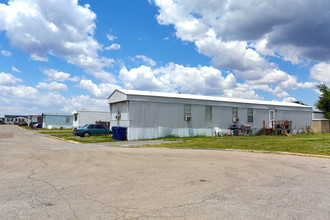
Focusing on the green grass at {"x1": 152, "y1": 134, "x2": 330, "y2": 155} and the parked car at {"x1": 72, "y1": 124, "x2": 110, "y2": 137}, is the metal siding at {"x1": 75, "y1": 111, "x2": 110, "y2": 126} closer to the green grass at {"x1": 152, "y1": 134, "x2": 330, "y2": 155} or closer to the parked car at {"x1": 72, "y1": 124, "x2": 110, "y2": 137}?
the parked car at {"x1": 72, "y1": 124, "x2": 110, "y2": 137}

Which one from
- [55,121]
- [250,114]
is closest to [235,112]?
[250,114]

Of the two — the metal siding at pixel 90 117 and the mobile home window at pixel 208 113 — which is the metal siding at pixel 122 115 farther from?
the metal siding at pixel 90 117

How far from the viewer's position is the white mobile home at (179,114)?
25.7 meters

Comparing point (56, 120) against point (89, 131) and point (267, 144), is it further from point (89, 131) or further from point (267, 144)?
point (267, 144)

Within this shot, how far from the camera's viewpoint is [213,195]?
19.9 ft

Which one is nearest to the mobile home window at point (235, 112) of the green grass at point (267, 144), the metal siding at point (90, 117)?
the green grass at point (267, 144)

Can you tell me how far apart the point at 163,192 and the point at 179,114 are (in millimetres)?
21614

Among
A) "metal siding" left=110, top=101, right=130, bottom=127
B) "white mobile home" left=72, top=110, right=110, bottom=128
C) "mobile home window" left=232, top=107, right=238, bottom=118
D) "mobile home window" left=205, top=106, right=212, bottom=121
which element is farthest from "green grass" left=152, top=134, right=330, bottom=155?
"white mobile home" left=72, top=110, right=110, bottom=128

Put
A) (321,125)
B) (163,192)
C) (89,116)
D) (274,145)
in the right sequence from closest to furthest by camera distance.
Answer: (163,192), (274,145), (321,125), (89,116)

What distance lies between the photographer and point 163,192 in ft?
20.6

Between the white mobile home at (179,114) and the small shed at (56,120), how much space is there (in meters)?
40.4

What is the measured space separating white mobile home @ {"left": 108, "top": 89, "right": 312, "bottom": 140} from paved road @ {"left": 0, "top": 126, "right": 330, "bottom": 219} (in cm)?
1594

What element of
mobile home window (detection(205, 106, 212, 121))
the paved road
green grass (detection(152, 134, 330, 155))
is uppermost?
mobile home window (detection(205, 106, 212, 121))

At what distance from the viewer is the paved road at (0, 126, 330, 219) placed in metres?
4.89
